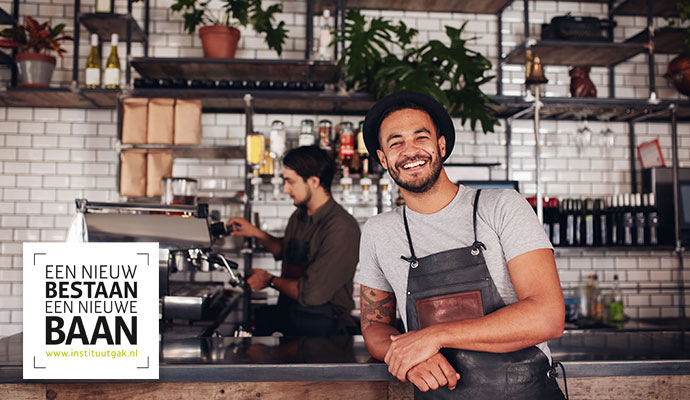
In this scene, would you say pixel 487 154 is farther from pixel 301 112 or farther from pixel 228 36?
pixel 228 36

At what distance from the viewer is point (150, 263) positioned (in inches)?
55.9

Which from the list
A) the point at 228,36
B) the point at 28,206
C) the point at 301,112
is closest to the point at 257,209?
the point at 301,112

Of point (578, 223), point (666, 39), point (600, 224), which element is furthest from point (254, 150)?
point (666, 39)

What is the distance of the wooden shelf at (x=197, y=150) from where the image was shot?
12.3ft

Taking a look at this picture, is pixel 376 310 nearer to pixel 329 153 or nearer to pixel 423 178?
pixel 423 178

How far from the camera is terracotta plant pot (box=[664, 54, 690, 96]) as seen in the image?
385 centimetres

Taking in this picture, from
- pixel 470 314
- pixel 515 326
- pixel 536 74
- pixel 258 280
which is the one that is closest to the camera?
pixel 515 326

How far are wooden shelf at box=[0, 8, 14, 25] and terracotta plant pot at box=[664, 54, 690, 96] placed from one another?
4.93 metres

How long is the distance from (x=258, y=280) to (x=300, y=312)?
0.41 m

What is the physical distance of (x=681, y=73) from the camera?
3.86 meters

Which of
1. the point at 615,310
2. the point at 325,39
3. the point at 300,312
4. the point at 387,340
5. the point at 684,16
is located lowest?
the point at 615,310

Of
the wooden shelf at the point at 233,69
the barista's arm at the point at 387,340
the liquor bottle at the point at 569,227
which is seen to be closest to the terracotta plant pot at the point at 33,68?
the wooden shelf at the point at 233,69

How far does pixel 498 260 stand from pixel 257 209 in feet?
9.59

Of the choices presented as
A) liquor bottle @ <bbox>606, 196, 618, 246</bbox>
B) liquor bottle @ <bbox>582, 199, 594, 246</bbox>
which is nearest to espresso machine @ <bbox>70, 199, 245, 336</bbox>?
liquor bottle @ <bbox>582, 199, 594, 246</bbox>
